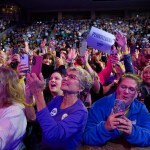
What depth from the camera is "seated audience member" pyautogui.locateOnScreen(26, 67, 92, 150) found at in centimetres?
192

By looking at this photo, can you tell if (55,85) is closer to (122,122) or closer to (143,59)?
(122,122)

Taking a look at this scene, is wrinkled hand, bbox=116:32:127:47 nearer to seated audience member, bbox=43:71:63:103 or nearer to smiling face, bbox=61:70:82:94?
seated audience member, bbox=43:71:63:103

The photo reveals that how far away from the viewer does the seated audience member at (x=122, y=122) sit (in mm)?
1883

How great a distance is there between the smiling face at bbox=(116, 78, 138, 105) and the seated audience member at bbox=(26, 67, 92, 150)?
0.92 ft

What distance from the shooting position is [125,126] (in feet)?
6.16

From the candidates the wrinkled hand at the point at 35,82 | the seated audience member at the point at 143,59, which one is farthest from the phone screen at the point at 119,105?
the seated audience member at the point at 143,59

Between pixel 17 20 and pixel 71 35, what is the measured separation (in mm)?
10971

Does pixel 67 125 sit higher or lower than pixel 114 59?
lower

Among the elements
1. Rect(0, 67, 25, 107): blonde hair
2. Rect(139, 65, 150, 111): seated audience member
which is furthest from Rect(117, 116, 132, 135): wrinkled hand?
Rect(139, 65, 150, 111): seated audience member

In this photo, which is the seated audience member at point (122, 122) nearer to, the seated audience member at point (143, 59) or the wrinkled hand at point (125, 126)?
the wrinkled hand at point (125, 126)

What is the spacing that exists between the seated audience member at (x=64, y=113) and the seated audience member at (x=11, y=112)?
0.32ft

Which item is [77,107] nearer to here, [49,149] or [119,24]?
[49,149]

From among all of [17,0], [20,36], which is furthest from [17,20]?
[20,36]

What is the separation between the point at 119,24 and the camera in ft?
86.7
